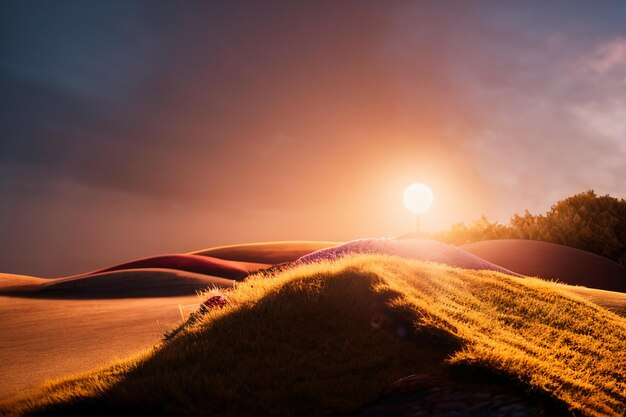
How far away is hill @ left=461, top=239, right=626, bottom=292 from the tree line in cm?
235

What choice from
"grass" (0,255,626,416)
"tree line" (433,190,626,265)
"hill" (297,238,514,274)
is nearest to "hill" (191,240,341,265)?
"tree line" (433,190,626,265)

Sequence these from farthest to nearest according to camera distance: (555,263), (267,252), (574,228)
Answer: (267,252) → (574,228) → (555,263)

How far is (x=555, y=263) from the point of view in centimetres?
2144

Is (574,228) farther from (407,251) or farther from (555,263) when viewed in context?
(407,251)

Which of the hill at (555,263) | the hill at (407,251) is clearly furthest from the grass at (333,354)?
the hill at (555,263)

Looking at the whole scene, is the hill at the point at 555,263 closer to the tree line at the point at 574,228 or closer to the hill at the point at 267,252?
the tree line at the point at 574,228

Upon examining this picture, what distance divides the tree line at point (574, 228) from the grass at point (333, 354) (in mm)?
19473

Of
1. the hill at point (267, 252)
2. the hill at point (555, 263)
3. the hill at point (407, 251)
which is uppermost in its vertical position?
the hill at point (267, 252)

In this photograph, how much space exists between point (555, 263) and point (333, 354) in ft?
61.7

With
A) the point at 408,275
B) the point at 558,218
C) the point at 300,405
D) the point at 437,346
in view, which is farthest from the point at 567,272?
the point at 300,405

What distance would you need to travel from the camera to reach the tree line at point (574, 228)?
2523 cm

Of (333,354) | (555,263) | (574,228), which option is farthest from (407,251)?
(574,228)

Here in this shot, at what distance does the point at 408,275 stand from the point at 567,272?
1640 centimetres

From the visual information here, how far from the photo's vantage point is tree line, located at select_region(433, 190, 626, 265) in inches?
993
